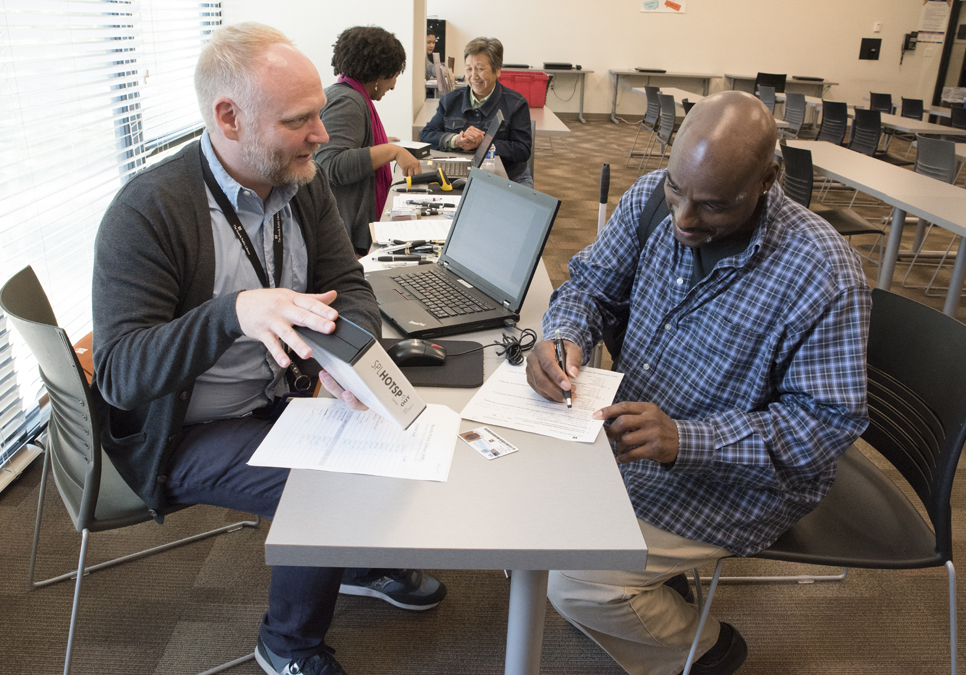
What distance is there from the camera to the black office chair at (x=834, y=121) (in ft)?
21.3

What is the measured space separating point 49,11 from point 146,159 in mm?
929

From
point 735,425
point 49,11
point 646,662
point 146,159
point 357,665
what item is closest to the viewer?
point 735,425

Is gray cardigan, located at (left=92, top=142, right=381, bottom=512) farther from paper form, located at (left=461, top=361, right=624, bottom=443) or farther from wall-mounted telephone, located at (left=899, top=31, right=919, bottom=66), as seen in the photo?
wall-mounted telephone, located at (left=899, top=31, right=919, bottom=66)

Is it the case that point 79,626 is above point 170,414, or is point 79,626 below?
below

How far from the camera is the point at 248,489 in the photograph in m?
1.37

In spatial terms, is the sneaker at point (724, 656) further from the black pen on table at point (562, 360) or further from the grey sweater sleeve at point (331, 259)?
the grey sweater sleeve at point (331, 259)

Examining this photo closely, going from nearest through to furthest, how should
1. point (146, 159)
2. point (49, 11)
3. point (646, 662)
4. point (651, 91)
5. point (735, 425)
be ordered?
point (735, 425)
point (646, 662)
point (49, 11)
point (146, 159)
point (651, 91)

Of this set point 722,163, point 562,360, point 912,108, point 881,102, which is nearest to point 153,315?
point 562,360

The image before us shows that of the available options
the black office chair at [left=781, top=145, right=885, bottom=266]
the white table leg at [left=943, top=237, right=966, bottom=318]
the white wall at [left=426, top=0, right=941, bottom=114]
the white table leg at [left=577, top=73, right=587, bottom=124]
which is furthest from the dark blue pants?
the white table leg at [left=577, top=73, right=587, bottom=124]

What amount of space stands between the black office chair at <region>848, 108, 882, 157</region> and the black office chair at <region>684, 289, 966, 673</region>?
17.2ft

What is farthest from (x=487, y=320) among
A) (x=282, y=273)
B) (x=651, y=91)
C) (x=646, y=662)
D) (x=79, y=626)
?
(x=651, y=91)

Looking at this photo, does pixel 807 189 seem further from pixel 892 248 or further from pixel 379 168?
pixel 379 168

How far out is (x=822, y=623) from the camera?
1.81 meters

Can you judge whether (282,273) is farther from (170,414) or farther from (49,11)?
(49,11)
